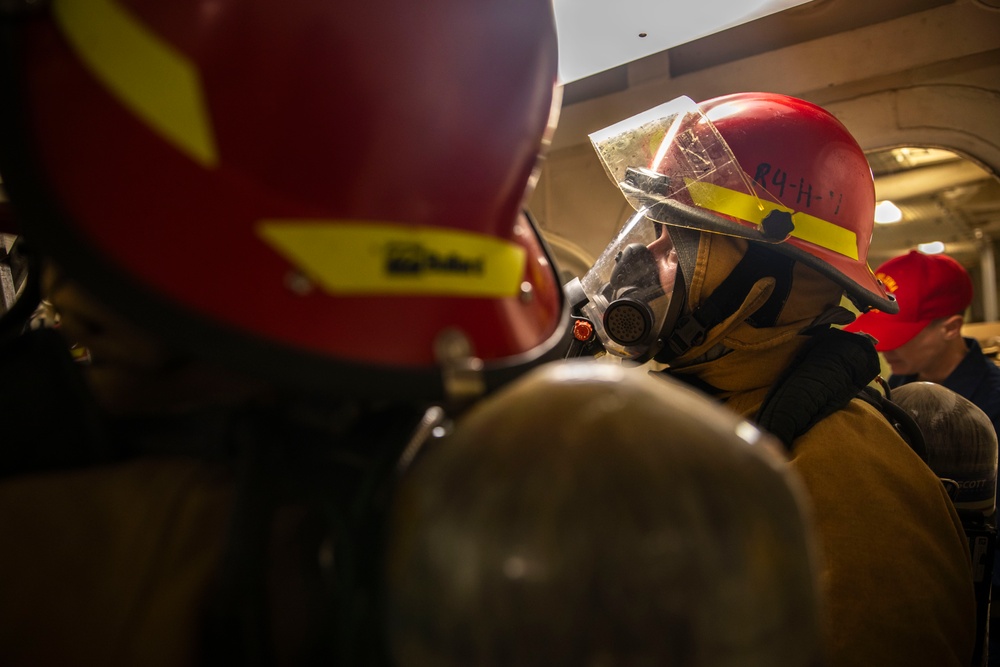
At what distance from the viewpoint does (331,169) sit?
1.88ft

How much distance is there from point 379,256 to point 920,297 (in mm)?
4061

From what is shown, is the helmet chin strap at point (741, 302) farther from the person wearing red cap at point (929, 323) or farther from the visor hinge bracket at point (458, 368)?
the person wearing red cap at point (929, 323)

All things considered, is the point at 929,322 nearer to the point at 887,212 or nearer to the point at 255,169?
the point at 255,169

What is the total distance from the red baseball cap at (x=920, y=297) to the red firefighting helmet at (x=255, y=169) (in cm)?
377

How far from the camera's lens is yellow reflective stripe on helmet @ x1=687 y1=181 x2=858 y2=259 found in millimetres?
1715

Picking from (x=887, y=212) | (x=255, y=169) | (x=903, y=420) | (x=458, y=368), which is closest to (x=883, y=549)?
(x=903, y=420)

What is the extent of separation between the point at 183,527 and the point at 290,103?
1.32 feet

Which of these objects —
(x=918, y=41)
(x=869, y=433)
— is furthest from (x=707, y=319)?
(x=918, y=41)

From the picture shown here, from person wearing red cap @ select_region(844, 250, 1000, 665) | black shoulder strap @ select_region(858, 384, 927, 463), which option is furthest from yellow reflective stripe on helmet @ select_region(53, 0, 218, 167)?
person wearing red cap @ select_region(844, 250, 1000, 665)

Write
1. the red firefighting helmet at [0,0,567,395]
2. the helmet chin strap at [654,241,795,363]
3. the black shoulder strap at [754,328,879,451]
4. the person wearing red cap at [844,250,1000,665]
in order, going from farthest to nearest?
the person wearing red cap at [844,250,1000,665]
the helmet chin strap at [654,241,795,363]
the black shoulder strap at [754,328,879,451]
the red firefighting helmet at [0,0,567,395]

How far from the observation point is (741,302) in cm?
167

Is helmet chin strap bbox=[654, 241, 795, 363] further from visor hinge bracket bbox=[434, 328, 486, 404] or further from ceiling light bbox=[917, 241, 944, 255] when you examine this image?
ceiling light bbox=[917, 241, 944, 255]

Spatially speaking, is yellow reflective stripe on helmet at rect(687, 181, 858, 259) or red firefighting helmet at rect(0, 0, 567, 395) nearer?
red firefighting helmet at rect(0, 0, 567, 395)

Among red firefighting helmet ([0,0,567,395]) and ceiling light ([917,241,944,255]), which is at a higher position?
red firefighting helmet ([0,0,567,395])
